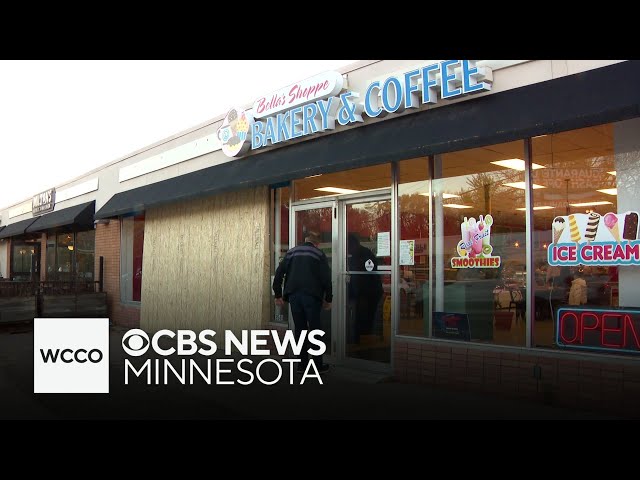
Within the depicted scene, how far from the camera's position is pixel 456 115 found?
22.5 feet

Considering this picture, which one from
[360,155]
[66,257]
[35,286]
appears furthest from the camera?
[66,257]

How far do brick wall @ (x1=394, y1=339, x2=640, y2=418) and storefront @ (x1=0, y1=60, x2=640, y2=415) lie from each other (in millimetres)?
15

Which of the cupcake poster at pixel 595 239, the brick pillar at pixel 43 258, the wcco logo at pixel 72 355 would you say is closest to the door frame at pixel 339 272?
the cupcake poster at pixel 595 239

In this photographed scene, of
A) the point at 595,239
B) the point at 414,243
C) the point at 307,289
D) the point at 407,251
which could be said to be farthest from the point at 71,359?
the point at 595,239

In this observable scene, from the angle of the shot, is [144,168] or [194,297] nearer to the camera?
[194,297]

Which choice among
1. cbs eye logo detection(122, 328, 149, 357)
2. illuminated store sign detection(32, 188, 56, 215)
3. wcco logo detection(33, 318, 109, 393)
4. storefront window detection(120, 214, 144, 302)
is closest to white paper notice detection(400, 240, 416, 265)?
wcco logo detection(33, 318, 109, 393)

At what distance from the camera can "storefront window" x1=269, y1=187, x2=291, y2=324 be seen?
384 inches

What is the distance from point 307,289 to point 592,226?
3351 millimetres

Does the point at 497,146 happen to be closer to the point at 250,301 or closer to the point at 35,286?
the point at 250,301

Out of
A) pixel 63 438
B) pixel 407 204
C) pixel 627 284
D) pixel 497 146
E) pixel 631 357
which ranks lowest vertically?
pixel 63 438

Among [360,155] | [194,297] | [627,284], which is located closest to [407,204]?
[360,155]

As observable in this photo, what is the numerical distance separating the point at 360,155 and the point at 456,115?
4.04 feet

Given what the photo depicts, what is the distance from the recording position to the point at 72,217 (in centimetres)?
1642

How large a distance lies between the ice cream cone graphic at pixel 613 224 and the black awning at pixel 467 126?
0.97 metres
